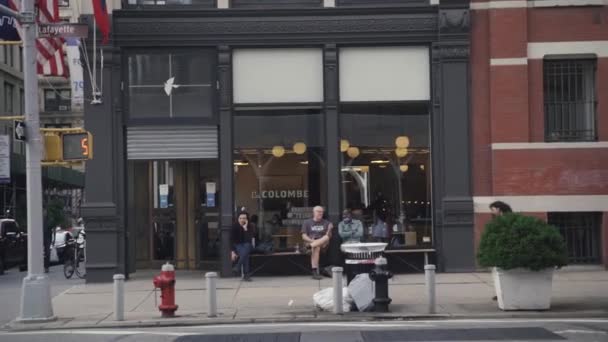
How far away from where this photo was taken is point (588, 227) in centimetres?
1878

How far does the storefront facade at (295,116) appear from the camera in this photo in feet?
60.7

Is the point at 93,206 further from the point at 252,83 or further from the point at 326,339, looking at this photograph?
the point at 326,339

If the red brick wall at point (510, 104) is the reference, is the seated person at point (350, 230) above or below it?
below

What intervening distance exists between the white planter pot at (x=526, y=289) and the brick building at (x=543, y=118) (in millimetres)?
5351

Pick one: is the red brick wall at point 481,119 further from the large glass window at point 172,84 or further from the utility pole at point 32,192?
the utility pole at point 32,192

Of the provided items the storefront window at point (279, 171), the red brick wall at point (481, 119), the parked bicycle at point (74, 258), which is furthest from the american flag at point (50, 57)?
the red brick wall at point (481, 119)

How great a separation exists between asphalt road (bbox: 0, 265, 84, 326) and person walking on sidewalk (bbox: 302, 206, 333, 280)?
5.38 meters

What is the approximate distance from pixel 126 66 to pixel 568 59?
998 centimetres

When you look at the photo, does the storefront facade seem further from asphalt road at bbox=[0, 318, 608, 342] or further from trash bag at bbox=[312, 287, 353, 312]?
asphalt road at bbox=[0, 318, 608, 342]

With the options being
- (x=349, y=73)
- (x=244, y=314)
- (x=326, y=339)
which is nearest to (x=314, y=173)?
(x=349, y=73)

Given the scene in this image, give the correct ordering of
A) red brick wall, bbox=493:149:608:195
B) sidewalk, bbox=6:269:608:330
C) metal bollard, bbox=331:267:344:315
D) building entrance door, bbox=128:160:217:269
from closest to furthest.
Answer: sidewalk, bbox=6:269:608:330, metal bollard, bbox=331:267:344:315, red brick wall, bbox=493:149:608:195, building entrance door, bbox=128:160:217:269

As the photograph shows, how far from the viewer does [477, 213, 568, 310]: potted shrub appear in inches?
512

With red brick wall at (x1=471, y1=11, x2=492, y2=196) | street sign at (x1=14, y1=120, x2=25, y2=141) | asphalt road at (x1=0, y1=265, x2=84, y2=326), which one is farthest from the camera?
red brick wall at (x1=471, y1=11, x2=492, y2=196)

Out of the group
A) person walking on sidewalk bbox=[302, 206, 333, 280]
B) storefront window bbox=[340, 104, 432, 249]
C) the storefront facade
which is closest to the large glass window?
the storefront facade
